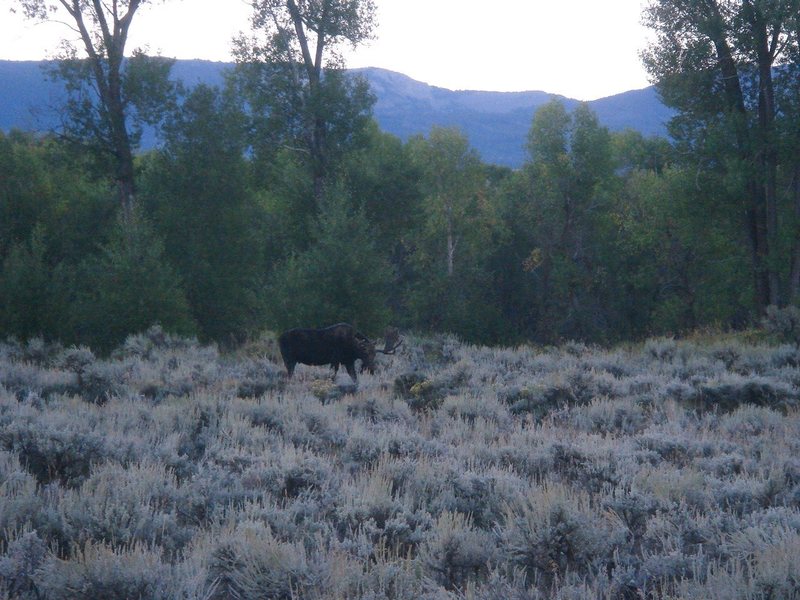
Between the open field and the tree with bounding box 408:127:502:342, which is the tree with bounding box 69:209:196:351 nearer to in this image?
the open field

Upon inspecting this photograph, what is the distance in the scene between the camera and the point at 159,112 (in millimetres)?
25172

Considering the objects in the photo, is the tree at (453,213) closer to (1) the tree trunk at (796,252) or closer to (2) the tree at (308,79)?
(2) the tree at (308,79)

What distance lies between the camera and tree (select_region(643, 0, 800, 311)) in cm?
2008

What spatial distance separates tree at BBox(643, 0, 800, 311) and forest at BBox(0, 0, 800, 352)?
2.4 inches

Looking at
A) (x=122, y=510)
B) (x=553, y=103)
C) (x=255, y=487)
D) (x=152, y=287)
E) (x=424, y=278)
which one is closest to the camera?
(x=122, y=510)

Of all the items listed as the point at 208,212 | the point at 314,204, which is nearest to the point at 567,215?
the point at 314,204

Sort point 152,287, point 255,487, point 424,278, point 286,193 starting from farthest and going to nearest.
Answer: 1. point 424,278
2. point 286,193
3. point 152,287
4. point 255,487

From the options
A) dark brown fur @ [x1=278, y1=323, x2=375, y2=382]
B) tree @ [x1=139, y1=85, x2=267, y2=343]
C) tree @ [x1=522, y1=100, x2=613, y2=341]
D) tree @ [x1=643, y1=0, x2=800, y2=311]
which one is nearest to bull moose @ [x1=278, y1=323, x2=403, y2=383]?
dark brown fur @ [x1=278, y1=323, x2=375, y2=382]

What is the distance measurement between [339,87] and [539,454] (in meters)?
22.1

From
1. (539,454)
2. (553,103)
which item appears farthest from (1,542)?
(553,103)

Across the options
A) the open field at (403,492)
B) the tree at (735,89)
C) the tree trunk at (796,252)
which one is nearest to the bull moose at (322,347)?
the open field at (403,492)

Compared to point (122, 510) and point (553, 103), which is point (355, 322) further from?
point (553, 103)

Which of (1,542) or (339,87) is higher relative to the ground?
(339,87)

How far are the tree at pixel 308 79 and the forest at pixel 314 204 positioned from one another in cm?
6
